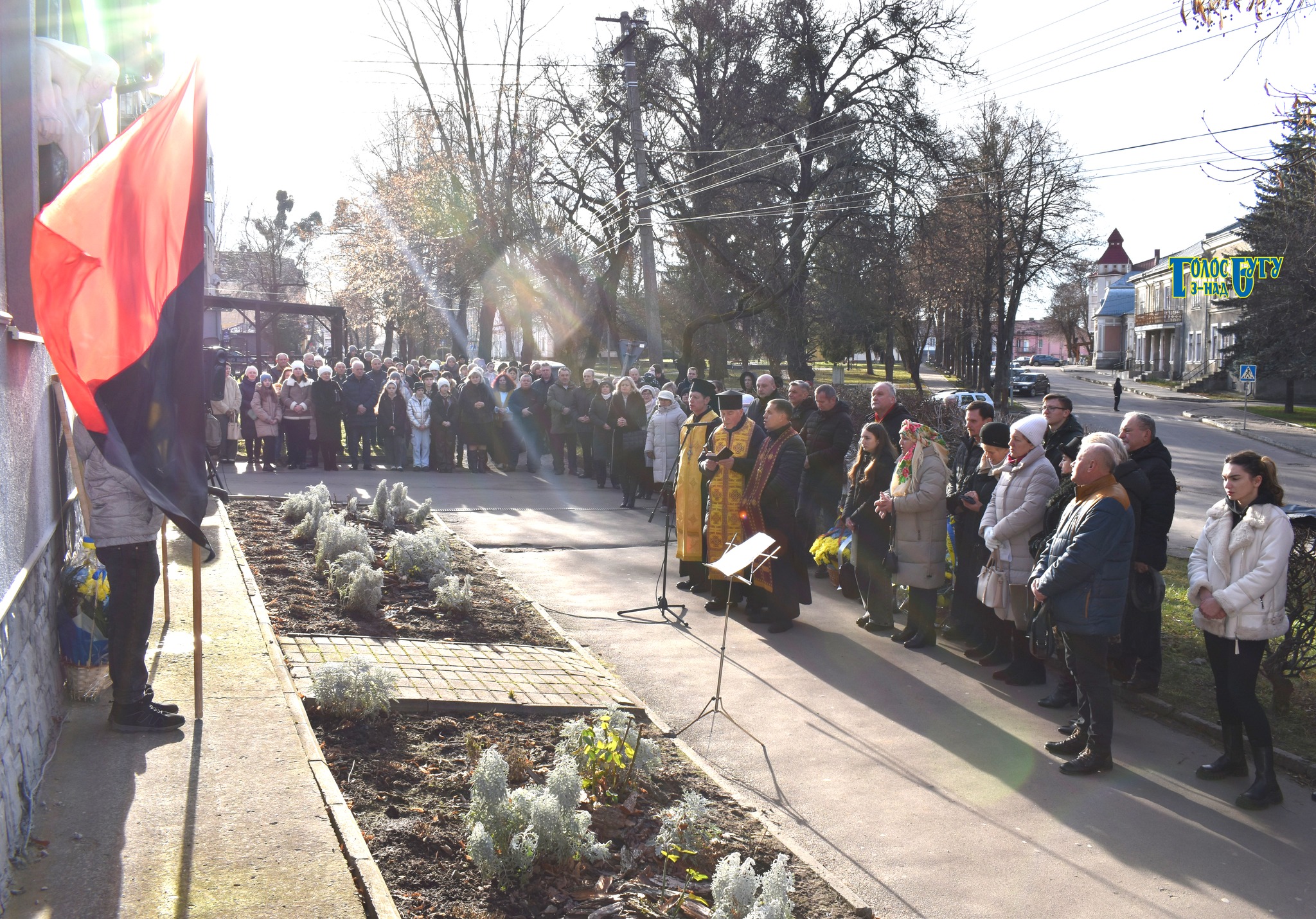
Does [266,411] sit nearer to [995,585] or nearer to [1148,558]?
[995,585]

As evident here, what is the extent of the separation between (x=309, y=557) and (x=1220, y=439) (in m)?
37.6

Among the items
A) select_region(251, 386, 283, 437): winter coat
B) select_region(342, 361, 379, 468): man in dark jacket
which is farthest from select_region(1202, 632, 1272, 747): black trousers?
select_region(342, 361, 379, 468): man in dark jacket

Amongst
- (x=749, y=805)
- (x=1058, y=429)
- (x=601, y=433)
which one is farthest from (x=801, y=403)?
(x=601, y=433)

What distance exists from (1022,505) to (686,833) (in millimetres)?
4089

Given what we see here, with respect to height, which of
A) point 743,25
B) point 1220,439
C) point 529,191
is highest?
point 743,25

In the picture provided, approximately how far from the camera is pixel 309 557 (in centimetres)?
1088

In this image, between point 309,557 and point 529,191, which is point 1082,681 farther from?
point 529,191

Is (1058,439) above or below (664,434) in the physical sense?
above

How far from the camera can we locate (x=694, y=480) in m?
10.9

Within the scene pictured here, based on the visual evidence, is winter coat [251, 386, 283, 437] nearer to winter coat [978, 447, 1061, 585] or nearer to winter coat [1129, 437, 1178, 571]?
winter coat [978, 447, 1061, 585]

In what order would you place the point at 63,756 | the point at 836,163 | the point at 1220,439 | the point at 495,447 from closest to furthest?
the point at 63,756 < the point at 495,447 < the point at 836,163 < the point at 1220,439

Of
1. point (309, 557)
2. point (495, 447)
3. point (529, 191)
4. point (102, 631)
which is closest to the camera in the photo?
point (102, 631)

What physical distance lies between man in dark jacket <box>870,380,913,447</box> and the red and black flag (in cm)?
603

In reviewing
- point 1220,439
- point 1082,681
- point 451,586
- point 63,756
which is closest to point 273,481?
point 451,586
